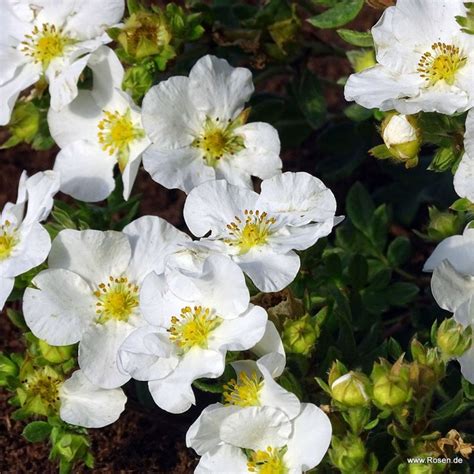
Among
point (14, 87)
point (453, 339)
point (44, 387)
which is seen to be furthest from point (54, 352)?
point (453, 339)

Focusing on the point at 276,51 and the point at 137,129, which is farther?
the point at 276,51

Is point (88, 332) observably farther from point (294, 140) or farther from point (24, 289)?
point (294, 140)

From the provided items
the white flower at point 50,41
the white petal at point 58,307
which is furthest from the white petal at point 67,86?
the white petal at point 58,307

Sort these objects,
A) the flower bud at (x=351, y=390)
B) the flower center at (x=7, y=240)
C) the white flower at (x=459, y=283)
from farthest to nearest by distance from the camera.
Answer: the flower center at (x=7, y=240), the white flower at (x=459, y=283), the flower bud at (x=351, y=390)

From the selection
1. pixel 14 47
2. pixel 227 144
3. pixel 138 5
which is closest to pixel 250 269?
pixel 227 144

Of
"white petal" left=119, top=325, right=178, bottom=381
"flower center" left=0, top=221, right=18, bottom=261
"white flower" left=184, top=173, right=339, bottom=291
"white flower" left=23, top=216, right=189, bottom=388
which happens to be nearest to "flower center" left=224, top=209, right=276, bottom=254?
"white flower" left=184, top=173, right=339, bottom=291

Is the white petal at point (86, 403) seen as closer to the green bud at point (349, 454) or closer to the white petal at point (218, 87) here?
the green bud at point (349, 454)

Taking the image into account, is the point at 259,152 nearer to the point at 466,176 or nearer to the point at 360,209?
the point at 360,209
